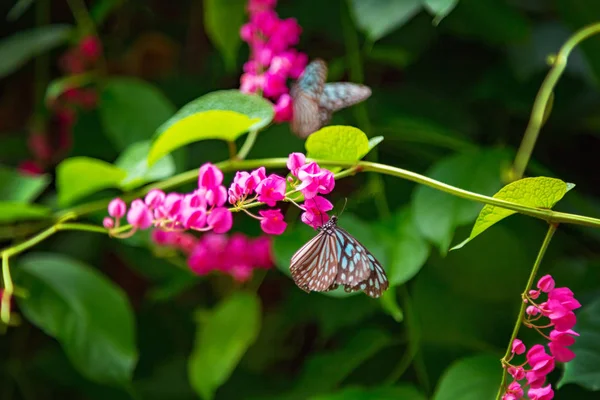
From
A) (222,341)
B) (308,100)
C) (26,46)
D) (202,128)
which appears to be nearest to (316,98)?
(308,100)

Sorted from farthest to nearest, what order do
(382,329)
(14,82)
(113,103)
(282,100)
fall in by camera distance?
(14,82) → (113,103) → (382,329) → (282,100)

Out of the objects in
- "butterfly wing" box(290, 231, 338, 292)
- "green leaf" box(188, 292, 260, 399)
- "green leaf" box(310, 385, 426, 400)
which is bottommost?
"green leaf" box(188, 292, 260, 399)

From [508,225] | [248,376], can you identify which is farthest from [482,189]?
[248,376]

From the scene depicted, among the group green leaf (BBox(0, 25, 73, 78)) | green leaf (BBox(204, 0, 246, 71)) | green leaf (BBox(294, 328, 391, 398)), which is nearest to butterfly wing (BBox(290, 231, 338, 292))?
green leaf (BBox(294, 328, 391, 398))

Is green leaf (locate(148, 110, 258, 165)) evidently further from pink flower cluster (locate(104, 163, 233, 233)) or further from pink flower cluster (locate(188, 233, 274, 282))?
pink flower cluster (locate(188, 233, 274, 282))

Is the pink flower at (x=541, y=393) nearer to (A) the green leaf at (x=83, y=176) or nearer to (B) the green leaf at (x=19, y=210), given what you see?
(A) the green leaf at (x=83, y=176)

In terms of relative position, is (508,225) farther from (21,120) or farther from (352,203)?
(21,120)

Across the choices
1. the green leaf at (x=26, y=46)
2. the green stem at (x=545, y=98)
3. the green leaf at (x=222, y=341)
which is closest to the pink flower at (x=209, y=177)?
the green stem at (x=545, y=98)
